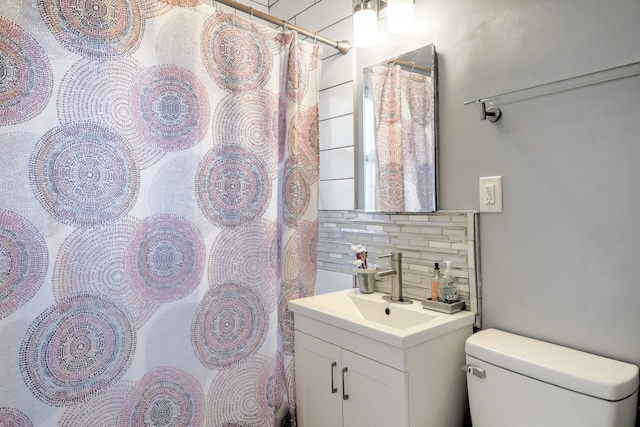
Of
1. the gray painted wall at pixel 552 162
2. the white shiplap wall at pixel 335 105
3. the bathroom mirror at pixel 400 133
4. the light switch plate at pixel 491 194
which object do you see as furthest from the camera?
the white shiplap wall at pixel 335 105

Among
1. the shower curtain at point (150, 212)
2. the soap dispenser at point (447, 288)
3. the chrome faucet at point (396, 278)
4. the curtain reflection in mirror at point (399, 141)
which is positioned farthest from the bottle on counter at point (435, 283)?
the shower curtain at point (150, 212)

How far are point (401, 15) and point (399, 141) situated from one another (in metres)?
0.49

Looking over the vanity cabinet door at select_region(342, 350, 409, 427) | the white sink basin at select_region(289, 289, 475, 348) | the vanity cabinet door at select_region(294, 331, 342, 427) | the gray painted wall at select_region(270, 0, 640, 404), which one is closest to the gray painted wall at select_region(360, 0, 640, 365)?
the gray painted wall at select_region(270, 0, 640, 404)

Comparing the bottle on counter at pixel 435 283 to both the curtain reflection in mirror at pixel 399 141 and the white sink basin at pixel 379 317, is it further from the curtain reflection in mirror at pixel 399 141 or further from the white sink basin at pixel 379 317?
the curtain reflection in mirror at pixel 399 141

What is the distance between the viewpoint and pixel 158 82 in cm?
124

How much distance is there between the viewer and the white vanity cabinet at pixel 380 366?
114 centimetres

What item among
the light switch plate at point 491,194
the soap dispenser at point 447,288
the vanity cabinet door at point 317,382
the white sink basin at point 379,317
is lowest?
the vanity cabinet door at point 317,382

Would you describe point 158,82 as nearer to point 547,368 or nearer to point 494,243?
point 494,243

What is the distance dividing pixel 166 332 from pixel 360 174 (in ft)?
3.58

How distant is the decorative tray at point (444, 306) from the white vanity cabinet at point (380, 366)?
1.0 inches

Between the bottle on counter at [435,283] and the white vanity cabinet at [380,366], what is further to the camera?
the bottle on counter at [435,283]

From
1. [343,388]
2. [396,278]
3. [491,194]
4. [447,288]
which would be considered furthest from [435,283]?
[343,388]

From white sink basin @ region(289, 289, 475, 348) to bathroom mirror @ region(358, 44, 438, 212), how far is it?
409 mm

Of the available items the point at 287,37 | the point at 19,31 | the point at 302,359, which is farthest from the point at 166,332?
the point at 287,37
